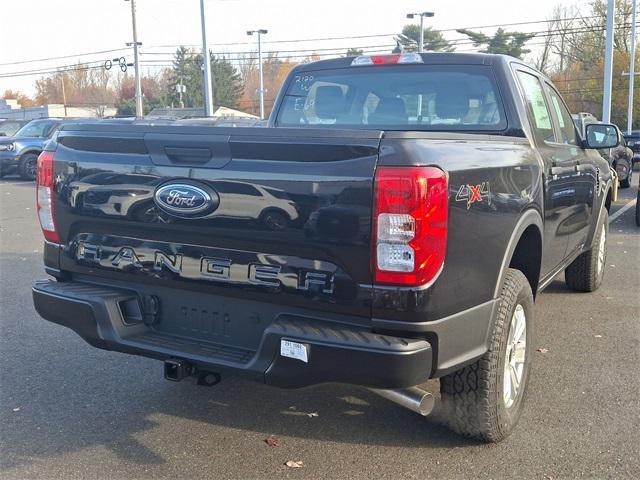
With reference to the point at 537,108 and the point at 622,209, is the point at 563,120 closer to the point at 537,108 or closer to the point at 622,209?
the point at 537,108

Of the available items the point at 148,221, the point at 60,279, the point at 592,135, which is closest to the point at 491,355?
the point at 148,221

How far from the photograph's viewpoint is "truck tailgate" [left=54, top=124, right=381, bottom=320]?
2646 millimetres

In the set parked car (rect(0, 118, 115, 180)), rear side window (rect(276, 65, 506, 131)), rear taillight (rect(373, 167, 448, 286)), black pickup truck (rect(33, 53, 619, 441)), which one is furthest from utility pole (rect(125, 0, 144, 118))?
rear taillight (rect(373, 167, 448, 286))

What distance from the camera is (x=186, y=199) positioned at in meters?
2.97

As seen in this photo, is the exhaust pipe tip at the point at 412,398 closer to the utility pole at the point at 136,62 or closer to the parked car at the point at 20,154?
the parked car at the point at 20,154

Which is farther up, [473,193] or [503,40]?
[503,40]

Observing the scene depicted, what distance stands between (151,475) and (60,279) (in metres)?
1.16

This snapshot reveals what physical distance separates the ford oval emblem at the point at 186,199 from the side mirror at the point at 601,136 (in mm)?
3377

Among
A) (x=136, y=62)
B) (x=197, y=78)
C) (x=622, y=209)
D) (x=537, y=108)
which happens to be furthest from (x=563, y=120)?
(x=197, y=78)

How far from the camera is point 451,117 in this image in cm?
424

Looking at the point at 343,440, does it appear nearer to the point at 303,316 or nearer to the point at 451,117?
the point at 303,316

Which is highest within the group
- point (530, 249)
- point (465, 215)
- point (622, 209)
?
point (465, 215)

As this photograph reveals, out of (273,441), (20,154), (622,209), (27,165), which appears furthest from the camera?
(27,165)

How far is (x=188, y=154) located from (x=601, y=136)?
351cm
